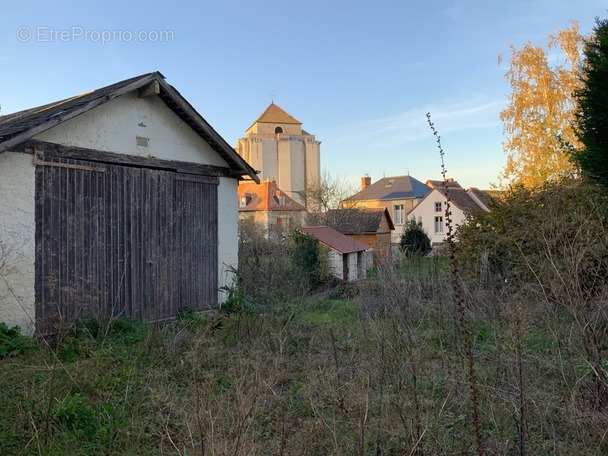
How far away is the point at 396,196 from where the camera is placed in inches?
1913

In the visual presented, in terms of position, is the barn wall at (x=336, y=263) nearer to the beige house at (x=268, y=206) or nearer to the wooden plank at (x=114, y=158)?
the wooden plank at (x=114, y=158)

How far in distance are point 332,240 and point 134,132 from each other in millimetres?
14998

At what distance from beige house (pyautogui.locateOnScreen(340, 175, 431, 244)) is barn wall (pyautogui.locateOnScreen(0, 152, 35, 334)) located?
129 ft

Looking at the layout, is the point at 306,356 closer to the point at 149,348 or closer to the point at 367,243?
the point at 149,348

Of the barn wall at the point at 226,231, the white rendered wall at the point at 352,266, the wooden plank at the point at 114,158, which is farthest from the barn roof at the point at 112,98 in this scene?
the white rendered wall at the point at 352,266

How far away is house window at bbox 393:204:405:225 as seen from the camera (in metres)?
48.3

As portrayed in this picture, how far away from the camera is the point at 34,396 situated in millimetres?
4961

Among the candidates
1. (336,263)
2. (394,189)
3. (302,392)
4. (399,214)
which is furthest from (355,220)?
(302,392)

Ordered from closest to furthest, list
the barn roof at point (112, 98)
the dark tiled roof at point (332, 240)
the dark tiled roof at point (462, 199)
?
the barn roof at point (112, 98)
the dark tiled roof at point (332, 240)
the dark tiled roof at point (462, 199)

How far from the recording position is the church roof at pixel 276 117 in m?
62.8

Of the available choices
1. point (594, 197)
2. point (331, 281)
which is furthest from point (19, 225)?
point (331, 281)

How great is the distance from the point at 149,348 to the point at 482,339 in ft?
18.1

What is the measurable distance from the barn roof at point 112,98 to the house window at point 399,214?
38.1m

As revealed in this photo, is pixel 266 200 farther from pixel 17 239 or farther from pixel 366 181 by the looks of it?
pixel 17 239
